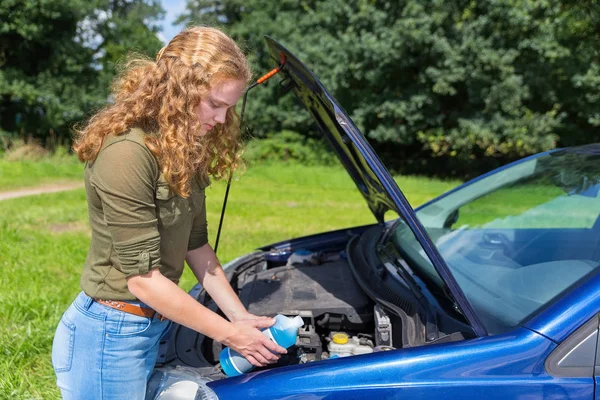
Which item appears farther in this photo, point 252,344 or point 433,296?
point 433,296

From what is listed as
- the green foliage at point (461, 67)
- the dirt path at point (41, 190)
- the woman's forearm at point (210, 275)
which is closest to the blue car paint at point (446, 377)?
the woman's forearm at point (210, 275)

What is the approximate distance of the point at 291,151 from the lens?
1786 centimetres

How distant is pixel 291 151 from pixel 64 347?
16326 millimetres

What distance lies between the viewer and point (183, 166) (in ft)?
5.07

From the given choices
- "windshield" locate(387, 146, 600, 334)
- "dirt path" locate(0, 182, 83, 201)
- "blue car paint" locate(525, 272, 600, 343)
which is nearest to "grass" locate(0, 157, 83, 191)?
"dirt path" locate(0, 182, 83, 201)

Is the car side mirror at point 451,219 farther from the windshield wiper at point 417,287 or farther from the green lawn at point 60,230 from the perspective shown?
the green lawn at point 60,230

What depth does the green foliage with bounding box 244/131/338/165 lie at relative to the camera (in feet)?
57.0

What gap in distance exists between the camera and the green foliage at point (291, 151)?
17.4 metres

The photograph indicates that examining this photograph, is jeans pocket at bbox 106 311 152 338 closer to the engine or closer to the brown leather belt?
the brown leather belt

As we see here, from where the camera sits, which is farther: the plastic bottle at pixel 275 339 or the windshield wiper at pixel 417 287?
the windshield wiper at pixel 417 287

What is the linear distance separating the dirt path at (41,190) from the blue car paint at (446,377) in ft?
28.0

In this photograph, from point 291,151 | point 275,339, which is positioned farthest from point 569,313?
point 291,151

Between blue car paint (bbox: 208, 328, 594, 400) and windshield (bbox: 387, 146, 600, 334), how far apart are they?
0.80 ft

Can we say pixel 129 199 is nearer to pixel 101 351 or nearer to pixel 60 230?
pixel 101 351
